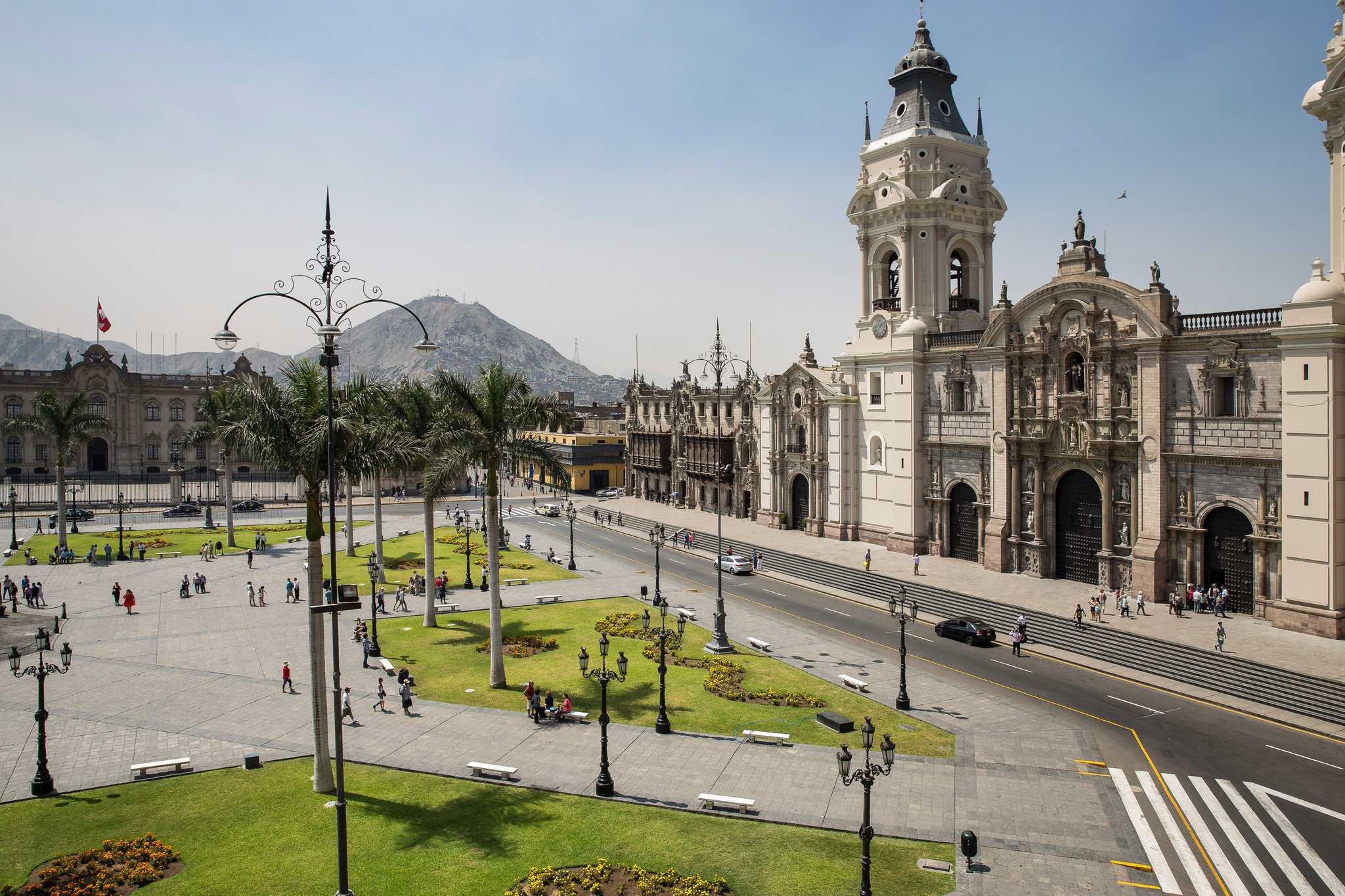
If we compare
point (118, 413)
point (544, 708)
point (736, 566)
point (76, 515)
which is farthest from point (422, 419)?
point (118, 413)

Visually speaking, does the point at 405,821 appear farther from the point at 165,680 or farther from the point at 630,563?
the point at 630,563

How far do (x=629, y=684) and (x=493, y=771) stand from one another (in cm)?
865

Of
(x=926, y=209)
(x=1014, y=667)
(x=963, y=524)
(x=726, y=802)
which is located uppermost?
(x=926, y=209)

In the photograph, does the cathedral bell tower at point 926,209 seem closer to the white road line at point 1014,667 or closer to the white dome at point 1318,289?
the white dome at point 1318,289

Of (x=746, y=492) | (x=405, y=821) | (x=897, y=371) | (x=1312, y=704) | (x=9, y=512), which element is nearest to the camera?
(x=405, y=821)

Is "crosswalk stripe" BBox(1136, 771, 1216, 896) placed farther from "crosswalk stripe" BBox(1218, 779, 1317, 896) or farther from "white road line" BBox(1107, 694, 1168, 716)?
"white road line" BBox(1107, 694, 1168, 716)

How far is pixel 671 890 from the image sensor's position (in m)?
16.4

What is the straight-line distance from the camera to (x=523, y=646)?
111ft

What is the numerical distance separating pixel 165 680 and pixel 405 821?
1642 cm

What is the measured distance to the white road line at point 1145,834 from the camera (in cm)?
1727

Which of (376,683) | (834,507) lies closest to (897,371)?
(834,507)

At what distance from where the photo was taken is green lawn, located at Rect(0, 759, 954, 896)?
16.8 m

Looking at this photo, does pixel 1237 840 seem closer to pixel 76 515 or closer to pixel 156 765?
pixel 156 765

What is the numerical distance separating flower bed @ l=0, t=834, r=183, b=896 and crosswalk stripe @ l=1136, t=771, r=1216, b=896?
22337 mm
